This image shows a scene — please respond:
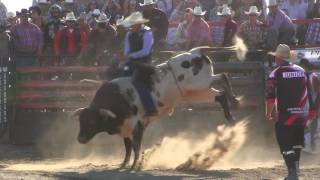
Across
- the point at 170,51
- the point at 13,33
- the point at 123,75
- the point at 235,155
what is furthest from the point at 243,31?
the point at 13,33

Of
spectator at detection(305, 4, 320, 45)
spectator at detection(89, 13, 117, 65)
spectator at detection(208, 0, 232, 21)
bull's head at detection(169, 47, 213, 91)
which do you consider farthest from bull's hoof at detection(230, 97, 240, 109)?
spectator at detection(208, 0, 232, 21)

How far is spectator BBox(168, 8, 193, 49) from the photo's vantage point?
43.3ft

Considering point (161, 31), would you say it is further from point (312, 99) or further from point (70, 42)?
point (312, 99)

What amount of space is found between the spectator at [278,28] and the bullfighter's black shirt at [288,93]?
14.3 feet

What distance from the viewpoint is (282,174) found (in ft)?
30.2

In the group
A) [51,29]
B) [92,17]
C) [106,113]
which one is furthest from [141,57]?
[92,17]

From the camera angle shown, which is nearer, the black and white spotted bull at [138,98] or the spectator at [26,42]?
the black and white spotted bull at [138,98]

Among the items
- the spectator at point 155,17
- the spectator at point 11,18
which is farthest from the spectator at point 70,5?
the spectator at point 155,17

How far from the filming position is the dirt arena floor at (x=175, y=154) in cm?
920

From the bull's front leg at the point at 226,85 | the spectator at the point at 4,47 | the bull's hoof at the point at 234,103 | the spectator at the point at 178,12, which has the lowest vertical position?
the bull's hoof at the point at 234,103

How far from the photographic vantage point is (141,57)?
1032cm

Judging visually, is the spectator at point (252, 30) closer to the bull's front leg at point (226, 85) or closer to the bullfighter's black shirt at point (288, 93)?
the bull's front leg at point (226, 85)

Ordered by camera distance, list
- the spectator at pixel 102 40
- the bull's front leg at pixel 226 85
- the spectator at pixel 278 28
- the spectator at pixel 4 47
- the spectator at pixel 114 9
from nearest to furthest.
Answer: the bull's front leg at pixel 226 85 → the spectator at pixel 278 28 → the spectator at pixel 102 40 → the spectator at pixel 4 47 → the spectator at pixel 114 9

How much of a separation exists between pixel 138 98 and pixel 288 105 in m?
2.50
